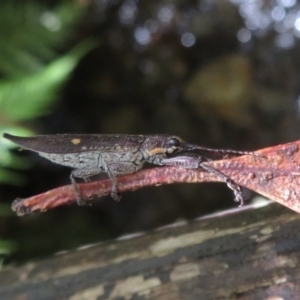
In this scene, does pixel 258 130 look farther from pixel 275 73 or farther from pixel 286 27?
pixel 286 27

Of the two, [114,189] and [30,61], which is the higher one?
[30,61]

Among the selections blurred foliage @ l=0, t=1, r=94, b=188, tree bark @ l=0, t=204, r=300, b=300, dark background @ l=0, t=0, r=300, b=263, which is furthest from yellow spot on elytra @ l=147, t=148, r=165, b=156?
dark background @ l=0, t=0, r=300, b=263

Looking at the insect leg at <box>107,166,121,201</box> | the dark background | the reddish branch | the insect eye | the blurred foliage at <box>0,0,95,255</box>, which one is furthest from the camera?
the dark background

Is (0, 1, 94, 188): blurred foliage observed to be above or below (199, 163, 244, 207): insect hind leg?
above

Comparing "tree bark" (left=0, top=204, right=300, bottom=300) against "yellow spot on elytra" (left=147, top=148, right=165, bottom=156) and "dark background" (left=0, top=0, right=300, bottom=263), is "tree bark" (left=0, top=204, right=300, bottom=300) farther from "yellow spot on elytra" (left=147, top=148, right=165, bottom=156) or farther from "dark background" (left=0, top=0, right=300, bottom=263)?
"dark background" (left=0, top=0, right=300, bottom=263)

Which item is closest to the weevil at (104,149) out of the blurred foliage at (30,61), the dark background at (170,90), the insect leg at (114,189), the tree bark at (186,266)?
the insect leg at (114,189)

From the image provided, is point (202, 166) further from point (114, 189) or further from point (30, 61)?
point (30, 61)

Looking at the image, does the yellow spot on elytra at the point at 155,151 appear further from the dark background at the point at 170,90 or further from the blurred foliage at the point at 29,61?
the dark background at the point at 170,90

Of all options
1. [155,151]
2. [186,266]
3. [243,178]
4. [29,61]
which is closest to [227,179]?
[243,178]
